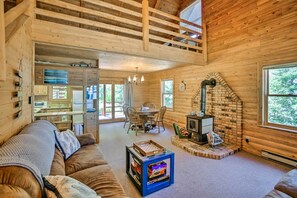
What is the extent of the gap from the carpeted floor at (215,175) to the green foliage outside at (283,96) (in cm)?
94

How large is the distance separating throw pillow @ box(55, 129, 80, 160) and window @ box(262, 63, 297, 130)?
12.9ft

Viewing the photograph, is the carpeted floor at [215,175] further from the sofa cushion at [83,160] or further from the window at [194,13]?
the window at [194,13]

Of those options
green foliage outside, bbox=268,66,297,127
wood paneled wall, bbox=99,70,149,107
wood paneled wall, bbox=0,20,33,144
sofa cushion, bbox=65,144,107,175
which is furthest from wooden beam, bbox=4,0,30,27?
wood paneled wall, bbox=99,70,149,107

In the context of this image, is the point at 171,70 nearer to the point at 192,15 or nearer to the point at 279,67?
the point at 192,15

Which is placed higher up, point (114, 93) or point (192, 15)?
point (192, 15)

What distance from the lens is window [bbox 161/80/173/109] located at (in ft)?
21.7

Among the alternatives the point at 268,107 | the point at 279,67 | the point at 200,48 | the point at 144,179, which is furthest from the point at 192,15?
the point at 144,179

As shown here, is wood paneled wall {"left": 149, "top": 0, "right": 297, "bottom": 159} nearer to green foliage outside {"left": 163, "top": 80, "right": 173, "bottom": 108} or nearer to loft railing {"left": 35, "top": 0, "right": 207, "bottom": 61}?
loft railing {"left": 35, "top": 0, "right": 207, "bottom": 61}

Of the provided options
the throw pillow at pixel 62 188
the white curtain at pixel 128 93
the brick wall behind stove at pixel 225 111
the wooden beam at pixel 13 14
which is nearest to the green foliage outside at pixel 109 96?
the white curtain at pixel 128 93

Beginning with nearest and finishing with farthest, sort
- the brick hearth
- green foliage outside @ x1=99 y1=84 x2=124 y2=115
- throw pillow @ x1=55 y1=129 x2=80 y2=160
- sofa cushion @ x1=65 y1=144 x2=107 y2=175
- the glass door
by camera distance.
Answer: sofa cushion @ x1=65 y1=144 x2=107 y2=175, throw pillow @ x1=55 y1=129 x2=80 y2=160, the brick hearth, green foliage outside @ x1=99 y1=84 x2=124 y2=115, the glass door

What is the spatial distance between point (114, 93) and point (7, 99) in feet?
18.1

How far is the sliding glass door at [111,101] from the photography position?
704cm

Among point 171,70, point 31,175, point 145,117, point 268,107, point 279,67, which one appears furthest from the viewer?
point 171,70

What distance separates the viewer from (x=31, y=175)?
3.15 feet
